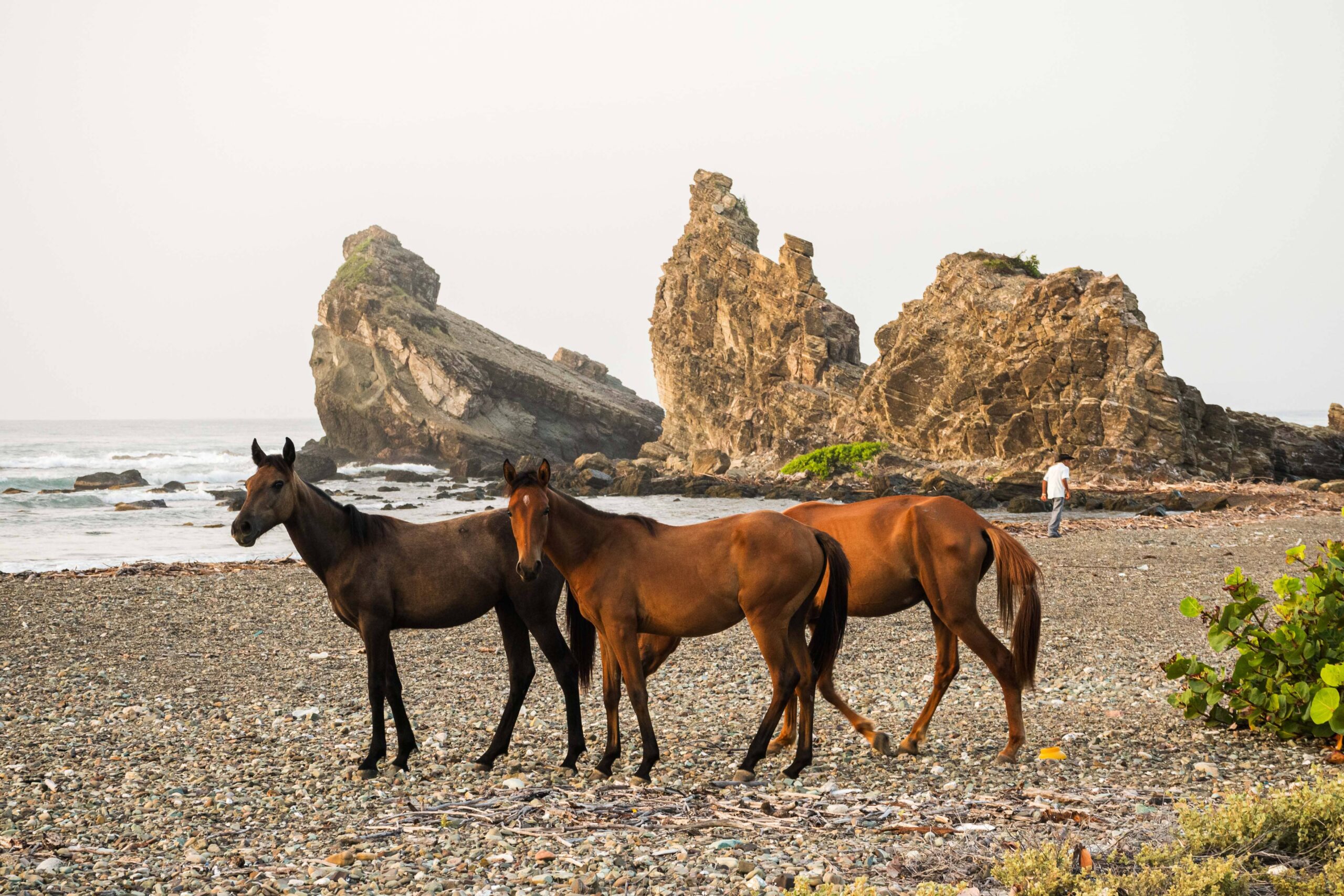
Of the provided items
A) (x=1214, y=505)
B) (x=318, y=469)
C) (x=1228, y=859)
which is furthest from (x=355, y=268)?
(x=1228, y=859)

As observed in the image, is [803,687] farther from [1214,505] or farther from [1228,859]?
[1214,505]

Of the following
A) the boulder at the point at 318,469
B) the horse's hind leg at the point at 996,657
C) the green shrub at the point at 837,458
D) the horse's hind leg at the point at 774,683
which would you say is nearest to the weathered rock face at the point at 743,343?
the green shrub at the point at 837,458

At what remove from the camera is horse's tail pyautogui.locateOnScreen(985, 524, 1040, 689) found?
6977 millimetres

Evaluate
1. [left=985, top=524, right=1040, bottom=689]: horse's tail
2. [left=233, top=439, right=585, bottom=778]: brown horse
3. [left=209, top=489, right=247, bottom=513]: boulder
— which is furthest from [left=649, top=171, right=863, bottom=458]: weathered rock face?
[left=233, top=439, right=585, bottom=778]: brown horse

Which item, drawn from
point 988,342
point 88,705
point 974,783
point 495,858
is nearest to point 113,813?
point 495,858

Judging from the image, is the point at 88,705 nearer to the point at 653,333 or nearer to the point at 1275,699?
the point at 1275,699

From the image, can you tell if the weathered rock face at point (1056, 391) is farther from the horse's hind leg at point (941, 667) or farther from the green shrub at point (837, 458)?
the horse's hind leg at point (941, 667)

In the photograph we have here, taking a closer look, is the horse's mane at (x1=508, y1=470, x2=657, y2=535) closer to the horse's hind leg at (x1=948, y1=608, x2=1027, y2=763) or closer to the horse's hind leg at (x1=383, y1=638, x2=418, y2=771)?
the horse's hind leg at (x1=383, y1=638, x2=418, y2=771)

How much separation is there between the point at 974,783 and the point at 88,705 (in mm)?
8052

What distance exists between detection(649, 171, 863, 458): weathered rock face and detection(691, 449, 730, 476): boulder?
4.42ft

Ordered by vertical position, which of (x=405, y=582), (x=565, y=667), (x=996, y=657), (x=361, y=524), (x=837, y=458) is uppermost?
(x=837, y=458)

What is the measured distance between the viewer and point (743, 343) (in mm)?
71750

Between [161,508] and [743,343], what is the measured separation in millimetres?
42782

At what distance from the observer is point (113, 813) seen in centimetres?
601
